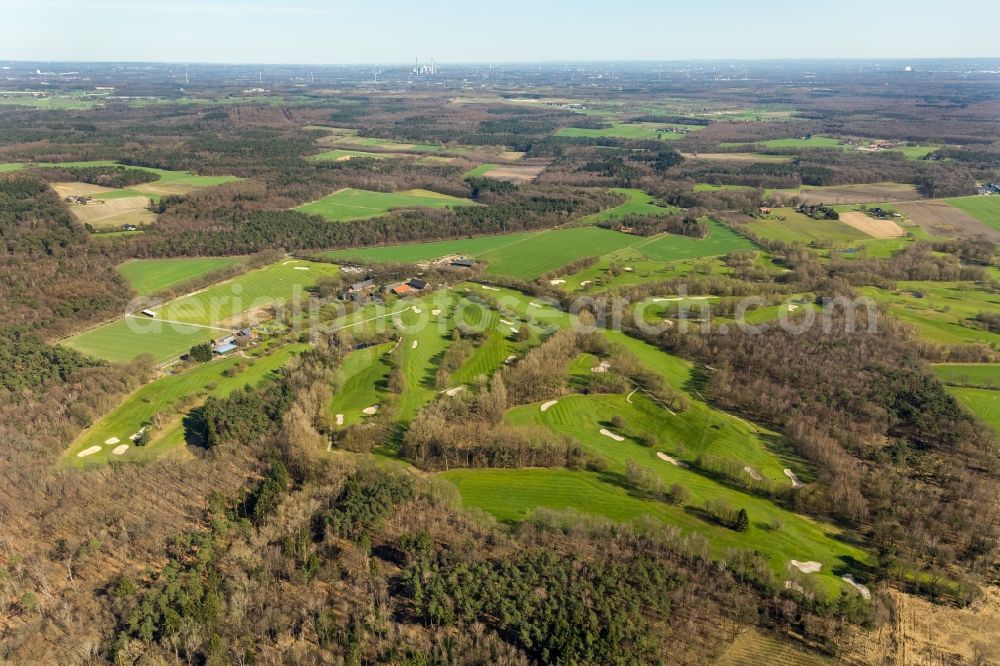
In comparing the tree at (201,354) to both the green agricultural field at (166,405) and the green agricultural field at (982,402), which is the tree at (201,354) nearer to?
the green agricultural field at (166,405)

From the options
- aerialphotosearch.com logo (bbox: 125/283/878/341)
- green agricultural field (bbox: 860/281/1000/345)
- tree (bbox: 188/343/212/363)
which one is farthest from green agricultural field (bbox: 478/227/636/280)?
tree (bbox: 188/343/212/363)

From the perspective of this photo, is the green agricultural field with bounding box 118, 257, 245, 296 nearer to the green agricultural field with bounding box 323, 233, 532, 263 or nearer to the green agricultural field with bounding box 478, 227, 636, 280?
the green agricultural field with bounding box 323, 233, 532, 263

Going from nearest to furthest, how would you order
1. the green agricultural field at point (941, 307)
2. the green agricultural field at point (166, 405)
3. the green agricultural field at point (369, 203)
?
the green agricultural field at point (166, 405), the green agricultural field at point (941, 307), the green agricultural field at point (369, 203)

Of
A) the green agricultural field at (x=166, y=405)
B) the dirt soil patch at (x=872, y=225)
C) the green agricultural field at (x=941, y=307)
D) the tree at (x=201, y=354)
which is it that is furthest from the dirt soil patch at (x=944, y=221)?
the tree at (x=201, y=354)

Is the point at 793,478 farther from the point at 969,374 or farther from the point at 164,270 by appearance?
the point at 164,270

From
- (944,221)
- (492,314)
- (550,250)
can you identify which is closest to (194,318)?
(492,314)
